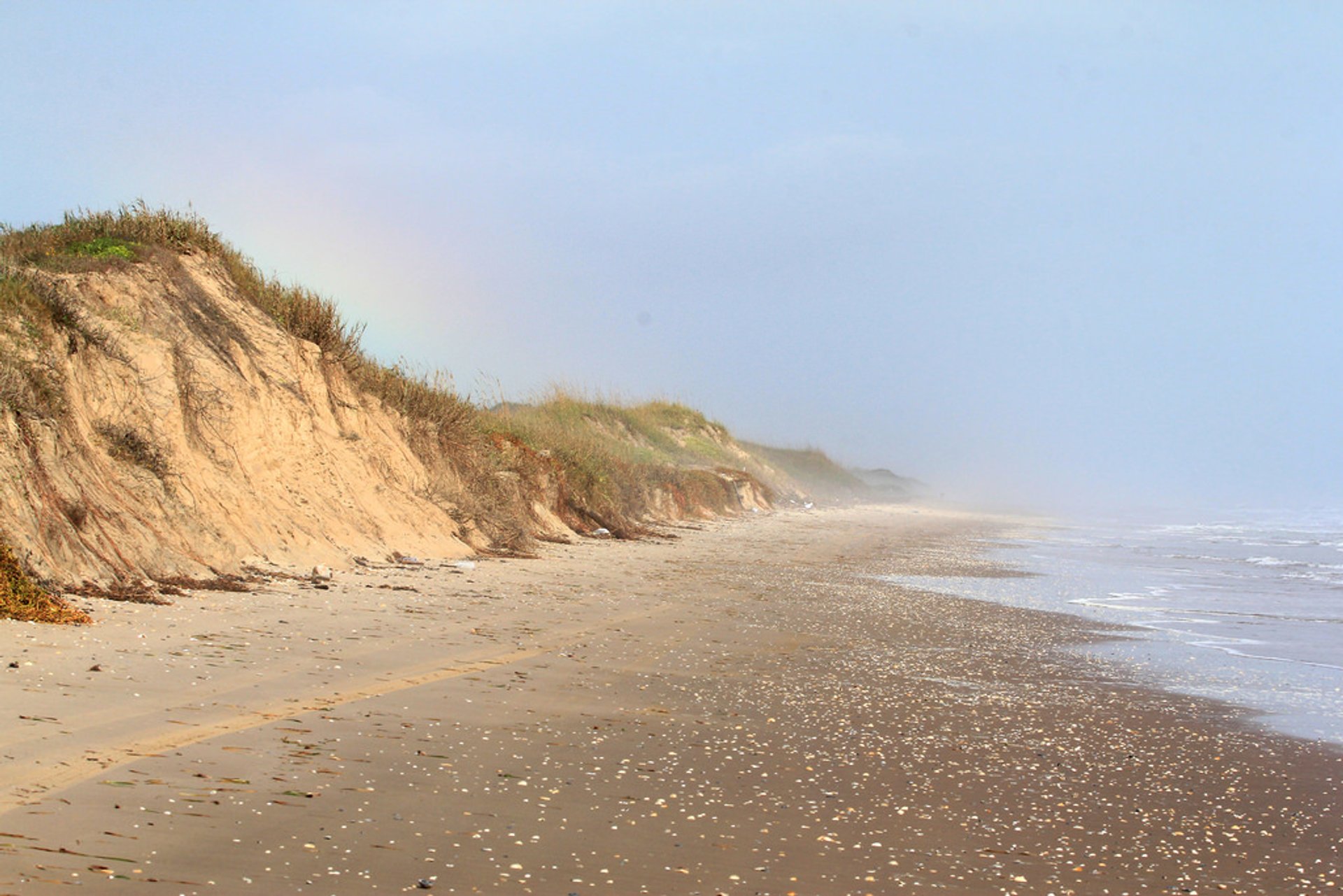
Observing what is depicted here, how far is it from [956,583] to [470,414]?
760 cm

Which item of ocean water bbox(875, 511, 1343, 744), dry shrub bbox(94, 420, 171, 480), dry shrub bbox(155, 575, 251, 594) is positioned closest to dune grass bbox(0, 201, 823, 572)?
dry shrub bbox(94, 420, 171, 480)

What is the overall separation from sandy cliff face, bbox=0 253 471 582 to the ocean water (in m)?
7.24

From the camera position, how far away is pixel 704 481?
2927cm

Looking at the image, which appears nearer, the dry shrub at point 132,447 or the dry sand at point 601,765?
the dry sand at point 601,765

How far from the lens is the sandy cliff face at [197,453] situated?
776 centimetres

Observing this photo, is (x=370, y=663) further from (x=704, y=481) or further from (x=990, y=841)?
(x=704, y=481)

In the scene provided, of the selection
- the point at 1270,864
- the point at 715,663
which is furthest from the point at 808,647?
the point at 1270,864

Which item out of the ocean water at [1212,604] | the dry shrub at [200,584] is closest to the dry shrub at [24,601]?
the dry shrub at [200,584]

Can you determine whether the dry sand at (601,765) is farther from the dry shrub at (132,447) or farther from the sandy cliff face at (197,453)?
the dry shrub at (132,447)

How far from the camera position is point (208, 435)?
1065cm

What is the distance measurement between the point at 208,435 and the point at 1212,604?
466 inches

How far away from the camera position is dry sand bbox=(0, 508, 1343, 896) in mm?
3338

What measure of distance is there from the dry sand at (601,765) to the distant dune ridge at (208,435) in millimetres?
1275

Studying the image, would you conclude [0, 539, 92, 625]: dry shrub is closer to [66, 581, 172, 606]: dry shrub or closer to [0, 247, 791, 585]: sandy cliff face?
[0, 247, 791, 585]: sandy cliff face
